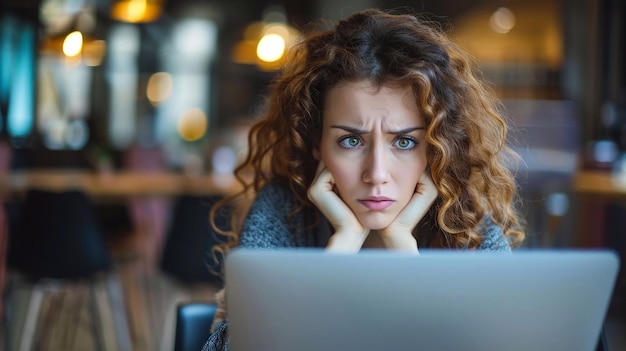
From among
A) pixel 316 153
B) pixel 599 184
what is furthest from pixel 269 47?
pixel 316 153

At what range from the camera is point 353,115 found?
1.41 m

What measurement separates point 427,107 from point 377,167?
0.14 metres

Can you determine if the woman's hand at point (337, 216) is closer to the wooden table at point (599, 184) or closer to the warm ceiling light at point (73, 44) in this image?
the wooden table at point (599, 184)

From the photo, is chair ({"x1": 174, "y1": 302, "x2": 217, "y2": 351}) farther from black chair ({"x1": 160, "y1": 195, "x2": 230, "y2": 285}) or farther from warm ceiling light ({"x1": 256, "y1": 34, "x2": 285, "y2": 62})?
warm ceiling light ({"x1": 256, "y1": 34, "x2": 285, "y2": 62})

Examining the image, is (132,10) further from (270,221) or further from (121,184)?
(270,221)

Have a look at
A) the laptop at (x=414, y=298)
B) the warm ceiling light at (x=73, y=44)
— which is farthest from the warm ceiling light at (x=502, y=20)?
the laptop at (x=414, y=298)

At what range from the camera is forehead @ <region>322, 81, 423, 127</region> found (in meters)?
1.39

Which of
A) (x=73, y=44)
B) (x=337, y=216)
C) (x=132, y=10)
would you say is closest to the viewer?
(x=337, y=216)

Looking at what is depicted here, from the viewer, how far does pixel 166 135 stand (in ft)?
47.6

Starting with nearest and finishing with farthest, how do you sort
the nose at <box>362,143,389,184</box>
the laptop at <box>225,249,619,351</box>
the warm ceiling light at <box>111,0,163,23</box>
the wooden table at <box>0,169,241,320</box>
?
the laptop at <box>225,249,619,351</box> → the nose at <box>362,143,389,184</box> → the wooden table at <box>0,169,241,320</box> → the warm ceiling light at <box>111,0,163,23</box>

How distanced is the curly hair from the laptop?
1.81ft

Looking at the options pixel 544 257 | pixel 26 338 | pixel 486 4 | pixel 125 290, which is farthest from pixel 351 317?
pixel 486 4

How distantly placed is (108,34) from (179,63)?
5.48 feet

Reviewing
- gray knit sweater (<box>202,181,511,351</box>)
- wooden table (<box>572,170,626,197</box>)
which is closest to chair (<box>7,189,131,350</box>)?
gray knit sweater (<box>202,181,511,351</box>)
